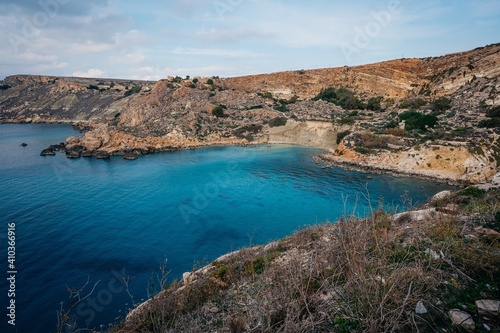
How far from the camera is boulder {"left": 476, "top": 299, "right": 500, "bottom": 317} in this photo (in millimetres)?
2876

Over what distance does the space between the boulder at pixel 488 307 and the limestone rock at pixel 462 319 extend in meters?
0.15

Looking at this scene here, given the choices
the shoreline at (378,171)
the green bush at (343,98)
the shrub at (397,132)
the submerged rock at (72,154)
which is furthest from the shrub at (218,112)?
the shrub at (397,132)

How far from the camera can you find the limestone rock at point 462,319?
2801 mm

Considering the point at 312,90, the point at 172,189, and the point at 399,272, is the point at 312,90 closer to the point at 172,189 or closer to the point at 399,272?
the point at 172,189

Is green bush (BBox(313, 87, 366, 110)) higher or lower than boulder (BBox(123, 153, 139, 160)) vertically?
higher

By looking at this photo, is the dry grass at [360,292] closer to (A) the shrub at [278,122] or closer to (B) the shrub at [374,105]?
(A) the shrub at [278,122]

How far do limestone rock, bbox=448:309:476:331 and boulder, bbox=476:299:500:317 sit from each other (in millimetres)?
151

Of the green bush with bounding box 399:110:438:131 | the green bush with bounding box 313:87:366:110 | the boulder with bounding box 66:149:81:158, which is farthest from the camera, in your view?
the green bush with bounding box 313:87:366:110

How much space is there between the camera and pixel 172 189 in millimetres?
24625

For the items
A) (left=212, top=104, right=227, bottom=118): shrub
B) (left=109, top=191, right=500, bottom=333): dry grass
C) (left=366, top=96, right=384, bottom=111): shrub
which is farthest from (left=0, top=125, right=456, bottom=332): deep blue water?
(left=366, top=96, right=384, bottom=111): shrub

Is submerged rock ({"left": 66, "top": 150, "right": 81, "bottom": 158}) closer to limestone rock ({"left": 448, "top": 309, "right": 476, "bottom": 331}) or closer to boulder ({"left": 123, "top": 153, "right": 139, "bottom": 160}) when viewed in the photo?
boulder ({"left": 123, "top": 153, "right": 139, "bottom": 160})

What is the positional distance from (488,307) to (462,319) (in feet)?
1.15

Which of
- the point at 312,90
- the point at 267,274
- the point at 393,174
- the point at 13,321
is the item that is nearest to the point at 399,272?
the point at 267,274

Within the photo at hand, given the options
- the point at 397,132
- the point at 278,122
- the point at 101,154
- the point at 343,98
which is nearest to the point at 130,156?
the point at 101,154
